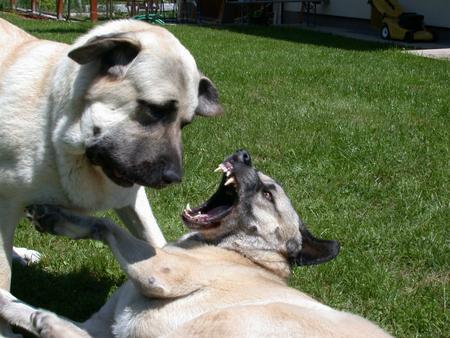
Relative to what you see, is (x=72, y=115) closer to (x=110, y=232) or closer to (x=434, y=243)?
(x=110, y=232)

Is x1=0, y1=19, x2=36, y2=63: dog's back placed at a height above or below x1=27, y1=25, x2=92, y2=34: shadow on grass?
above

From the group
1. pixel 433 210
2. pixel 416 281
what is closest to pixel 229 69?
pixel 433 210

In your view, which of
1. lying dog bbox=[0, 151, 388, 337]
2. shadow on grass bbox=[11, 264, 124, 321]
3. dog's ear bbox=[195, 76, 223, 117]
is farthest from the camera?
shadow on grass bbox=[11, 264, 124, 321]

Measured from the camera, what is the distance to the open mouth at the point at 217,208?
4.16m

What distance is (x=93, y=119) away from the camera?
3586 millimetres

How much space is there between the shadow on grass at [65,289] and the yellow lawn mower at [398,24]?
1575 cm

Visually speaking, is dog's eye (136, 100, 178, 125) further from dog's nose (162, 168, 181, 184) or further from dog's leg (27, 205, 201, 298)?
dog's leg (27, 205, 201, 298)

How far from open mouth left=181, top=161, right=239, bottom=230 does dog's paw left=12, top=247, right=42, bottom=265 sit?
1.26 m

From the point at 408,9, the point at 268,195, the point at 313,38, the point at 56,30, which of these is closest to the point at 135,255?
the point at 268,195

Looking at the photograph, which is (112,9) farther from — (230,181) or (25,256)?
(230,181)

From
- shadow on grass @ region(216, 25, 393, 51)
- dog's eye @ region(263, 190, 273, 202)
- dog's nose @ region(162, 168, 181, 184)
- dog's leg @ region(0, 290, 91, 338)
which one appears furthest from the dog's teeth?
shadow on grass @ region(216, 25, 393, 51)

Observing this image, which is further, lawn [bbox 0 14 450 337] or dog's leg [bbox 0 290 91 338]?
lawn [bbox 0 14 450 337]

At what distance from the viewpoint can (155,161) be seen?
357cm

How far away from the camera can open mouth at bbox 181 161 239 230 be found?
416cm
